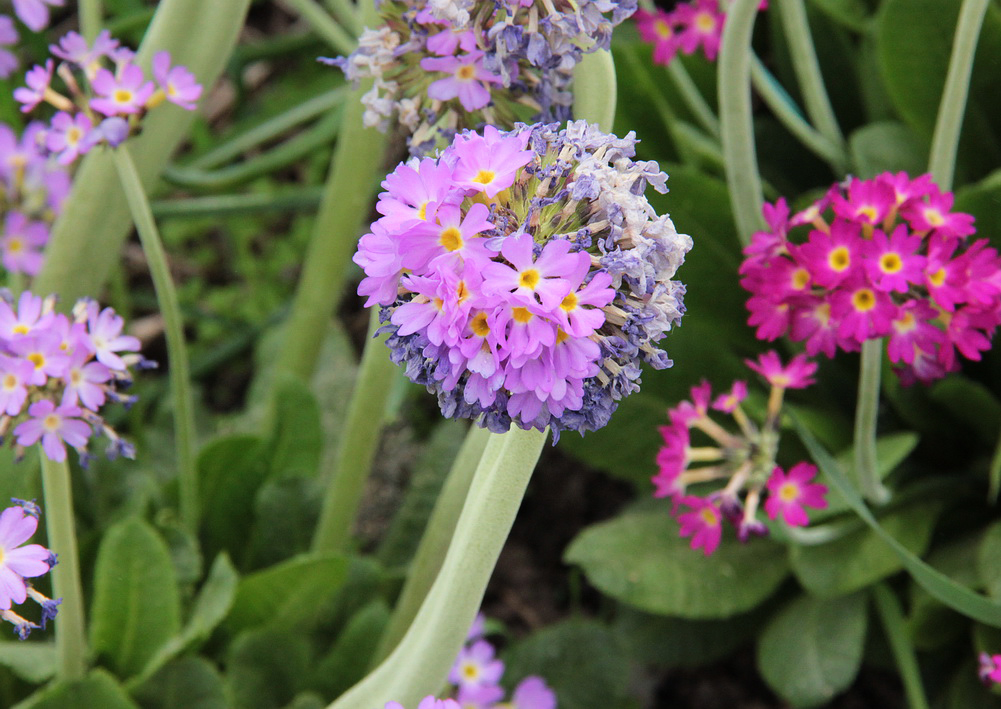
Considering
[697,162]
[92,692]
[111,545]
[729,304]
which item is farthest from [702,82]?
[92,692]

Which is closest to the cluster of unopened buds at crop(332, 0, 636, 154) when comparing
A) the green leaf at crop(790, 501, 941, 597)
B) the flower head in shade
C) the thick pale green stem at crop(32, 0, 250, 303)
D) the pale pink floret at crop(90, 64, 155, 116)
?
the flower head in shade

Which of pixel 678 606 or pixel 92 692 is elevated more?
pixel 678 606

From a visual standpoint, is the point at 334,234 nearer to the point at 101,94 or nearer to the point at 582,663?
the point at 101,94

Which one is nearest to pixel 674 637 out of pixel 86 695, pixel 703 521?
pixel 703 521

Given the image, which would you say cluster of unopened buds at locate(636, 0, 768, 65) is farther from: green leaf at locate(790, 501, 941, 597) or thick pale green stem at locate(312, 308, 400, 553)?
green leaf at locate(790, 501, 941, 597)

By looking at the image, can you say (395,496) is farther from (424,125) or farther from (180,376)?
(424,125)

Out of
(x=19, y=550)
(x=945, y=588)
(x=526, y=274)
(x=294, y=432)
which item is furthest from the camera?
(x=294, y=432)
